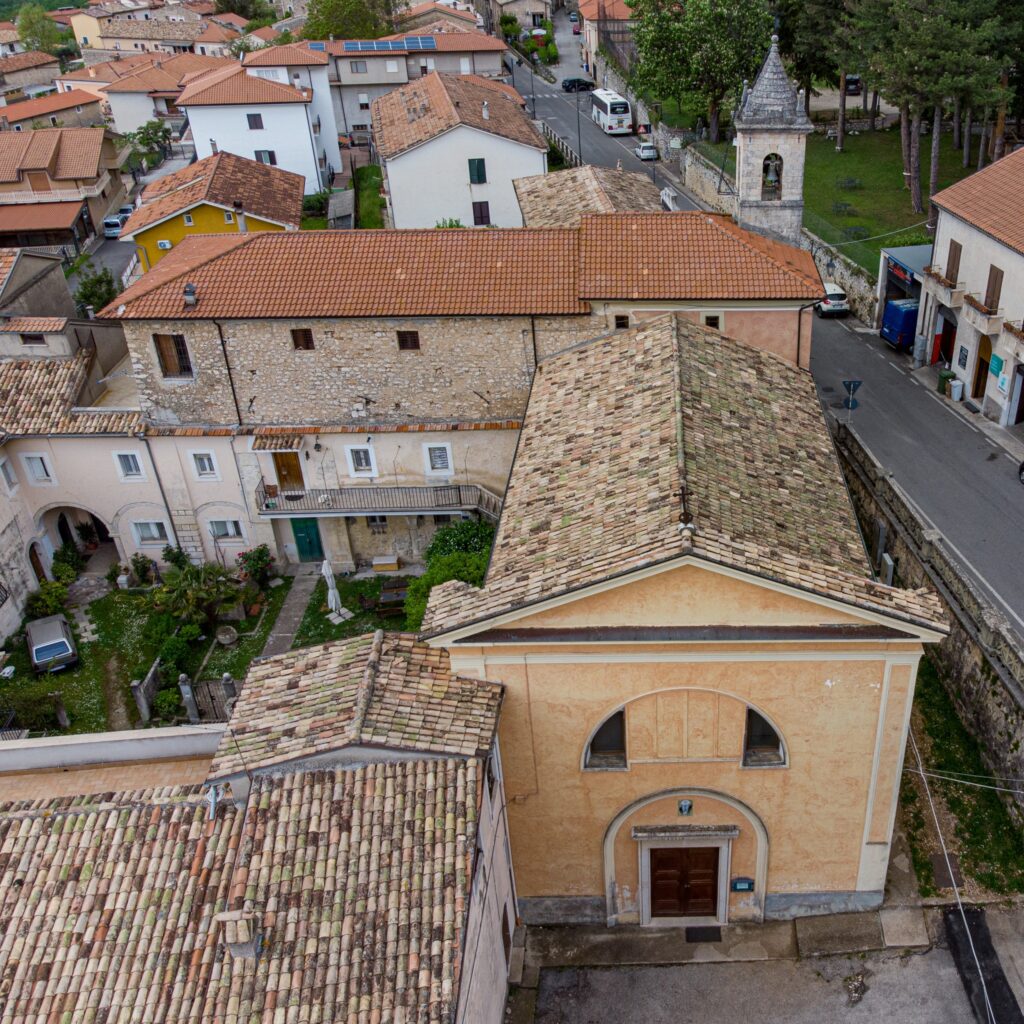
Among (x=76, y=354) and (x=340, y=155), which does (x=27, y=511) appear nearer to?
(x=76, y=354)

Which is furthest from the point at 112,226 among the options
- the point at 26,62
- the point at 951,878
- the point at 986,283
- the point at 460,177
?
the point at 26,62

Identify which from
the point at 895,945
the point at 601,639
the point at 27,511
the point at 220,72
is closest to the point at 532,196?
the point at 27,511

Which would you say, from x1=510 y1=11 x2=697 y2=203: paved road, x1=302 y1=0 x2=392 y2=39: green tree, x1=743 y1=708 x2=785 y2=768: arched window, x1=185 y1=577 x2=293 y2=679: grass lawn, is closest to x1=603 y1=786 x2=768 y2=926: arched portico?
x1=743 y1=708 x2=785 y2=768: arched window

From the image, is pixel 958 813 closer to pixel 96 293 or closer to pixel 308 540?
pixel 308 540

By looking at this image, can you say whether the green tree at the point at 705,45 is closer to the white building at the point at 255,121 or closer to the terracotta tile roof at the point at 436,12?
the white building at the point at 255,121

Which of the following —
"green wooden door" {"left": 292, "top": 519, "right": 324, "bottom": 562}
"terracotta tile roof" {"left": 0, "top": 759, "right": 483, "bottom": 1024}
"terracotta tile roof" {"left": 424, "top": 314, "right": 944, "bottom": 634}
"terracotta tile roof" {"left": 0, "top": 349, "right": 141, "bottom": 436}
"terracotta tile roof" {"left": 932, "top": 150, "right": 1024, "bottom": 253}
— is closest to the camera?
"terracotta tile roof" {"left": 0, "top": 759, "right": 483, "bottom": 1024}

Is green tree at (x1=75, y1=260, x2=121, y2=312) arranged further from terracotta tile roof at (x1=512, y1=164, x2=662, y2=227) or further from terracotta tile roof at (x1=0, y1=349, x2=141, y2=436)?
terracotta tile roof at (x1=512, y1=164, x2=662, y2=227)
